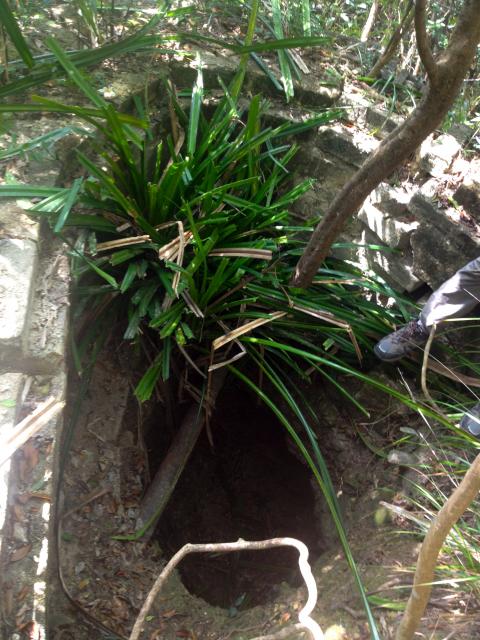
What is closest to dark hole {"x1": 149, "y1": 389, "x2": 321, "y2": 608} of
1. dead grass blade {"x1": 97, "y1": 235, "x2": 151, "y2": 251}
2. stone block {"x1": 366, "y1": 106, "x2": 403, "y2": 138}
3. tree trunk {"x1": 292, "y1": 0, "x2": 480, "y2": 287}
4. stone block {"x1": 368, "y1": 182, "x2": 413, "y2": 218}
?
dead grass blade {"x1": 97, "y1": 235, "x2": 151, "y2": 251}

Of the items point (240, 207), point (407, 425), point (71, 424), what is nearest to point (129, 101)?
point (240, 207)

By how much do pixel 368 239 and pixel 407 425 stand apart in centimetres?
95

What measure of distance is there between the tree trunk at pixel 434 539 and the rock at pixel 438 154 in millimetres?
1942

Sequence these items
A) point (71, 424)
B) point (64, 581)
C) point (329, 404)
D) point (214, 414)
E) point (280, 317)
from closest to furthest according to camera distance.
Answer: point (64, 581), point (71, 424), point (280, 317), point (329, 404), point (214, 414)

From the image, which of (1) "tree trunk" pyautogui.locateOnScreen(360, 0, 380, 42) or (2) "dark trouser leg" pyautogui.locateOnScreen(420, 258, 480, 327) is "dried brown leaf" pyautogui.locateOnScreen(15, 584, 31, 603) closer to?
(2) "dark trouser leg" pyautogui.locateOnScreen(420, 258, 480, 327)

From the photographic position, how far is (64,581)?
2.12 m

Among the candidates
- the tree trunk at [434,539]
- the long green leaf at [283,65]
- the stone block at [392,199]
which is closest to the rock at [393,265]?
the stone block at [392,199]

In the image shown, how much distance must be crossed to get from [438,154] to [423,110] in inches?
43.0

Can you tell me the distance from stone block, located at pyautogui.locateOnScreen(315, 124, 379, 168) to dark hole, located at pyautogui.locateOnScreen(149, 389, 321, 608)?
134 cm

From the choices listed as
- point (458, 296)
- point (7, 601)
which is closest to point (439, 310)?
point (458, 296)

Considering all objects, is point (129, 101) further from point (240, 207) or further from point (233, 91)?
point (240, 207)

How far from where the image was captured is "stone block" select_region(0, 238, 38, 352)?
184 centimetres

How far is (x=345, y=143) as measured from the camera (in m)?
3.05

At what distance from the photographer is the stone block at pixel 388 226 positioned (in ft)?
9.11
